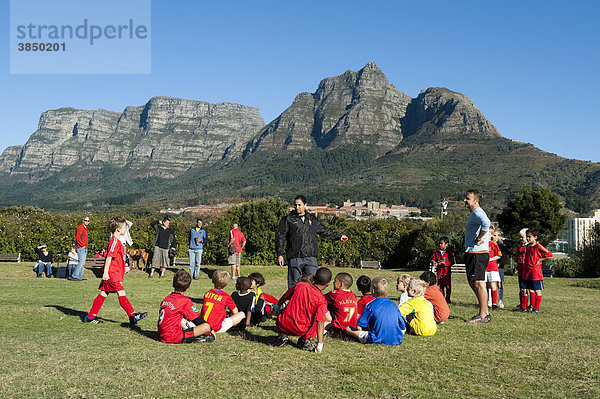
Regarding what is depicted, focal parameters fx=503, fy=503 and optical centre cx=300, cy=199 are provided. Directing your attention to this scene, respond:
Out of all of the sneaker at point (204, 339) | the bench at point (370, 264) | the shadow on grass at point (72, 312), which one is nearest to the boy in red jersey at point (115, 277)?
the shadow on grass at point (72, 312)

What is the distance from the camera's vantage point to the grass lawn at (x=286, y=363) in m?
4.60

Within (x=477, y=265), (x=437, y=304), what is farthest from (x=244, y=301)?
(x=477, y=265)

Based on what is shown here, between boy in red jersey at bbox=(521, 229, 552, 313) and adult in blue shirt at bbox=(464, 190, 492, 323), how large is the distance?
6.40ft

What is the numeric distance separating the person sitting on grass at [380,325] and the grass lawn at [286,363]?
0.21 meters

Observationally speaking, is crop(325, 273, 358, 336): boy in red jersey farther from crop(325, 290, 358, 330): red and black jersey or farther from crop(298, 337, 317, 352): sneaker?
crop(298, 337, 317, 352): sneaker

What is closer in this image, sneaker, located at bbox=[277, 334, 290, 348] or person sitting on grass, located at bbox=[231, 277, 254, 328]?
sneaker, located at bbox=[277, 334, 290, 348]

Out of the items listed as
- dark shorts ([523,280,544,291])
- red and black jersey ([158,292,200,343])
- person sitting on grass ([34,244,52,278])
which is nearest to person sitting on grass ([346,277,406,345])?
red and black jersey ([158,292,200,343])

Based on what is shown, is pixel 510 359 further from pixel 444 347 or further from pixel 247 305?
pixel 247 305

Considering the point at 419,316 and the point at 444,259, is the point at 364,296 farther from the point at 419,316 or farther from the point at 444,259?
the point at 444,259

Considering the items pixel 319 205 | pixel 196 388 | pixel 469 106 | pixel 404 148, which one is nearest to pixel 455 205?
pixel 319 205

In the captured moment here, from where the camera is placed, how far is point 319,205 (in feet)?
525

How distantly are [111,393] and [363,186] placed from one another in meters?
165

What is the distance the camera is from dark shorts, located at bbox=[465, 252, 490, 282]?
28.2 ft

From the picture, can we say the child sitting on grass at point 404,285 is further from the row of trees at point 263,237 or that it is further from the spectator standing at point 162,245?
the row of trees at point 263,237
